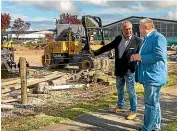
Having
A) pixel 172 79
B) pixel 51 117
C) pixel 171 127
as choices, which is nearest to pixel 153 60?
pixel 171 127

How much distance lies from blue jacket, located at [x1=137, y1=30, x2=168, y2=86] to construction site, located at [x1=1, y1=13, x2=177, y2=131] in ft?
6.59

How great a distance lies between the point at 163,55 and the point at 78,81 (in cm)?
716

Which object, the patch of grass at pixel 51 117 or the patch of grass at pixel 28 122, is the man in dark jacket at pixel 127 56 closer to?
the patch of grass at pixel 51 117

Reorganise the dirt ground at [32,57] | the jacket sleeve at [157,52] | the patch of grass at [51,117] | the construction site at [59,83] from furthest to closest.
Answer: the dirt ground at [32,57] → the construction site at [59,83] → the patch of grass at [51,117] → the jacket sleeve at [157,52]

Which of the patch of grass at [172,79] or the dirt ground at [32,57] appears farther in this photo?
the dirt ground at [32,57]

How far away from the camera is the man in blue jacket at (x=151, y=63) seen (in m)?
5.34

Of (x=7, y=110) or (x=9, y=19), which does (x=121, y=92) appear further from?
(x=9, y=19)

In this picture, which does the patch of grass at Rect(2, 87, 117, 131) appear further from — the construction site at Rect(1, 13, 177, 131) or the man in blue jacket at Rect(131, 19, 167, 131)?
the man in blue jacket at Rect(131, 19, 167, 131)

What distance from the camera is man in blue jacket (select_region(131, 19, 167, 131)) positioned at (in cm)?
534

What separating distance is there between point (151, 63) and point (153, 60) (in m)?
0.09

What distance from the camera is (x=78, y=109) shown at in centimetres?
766

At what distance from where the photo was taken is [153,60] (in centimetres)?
536

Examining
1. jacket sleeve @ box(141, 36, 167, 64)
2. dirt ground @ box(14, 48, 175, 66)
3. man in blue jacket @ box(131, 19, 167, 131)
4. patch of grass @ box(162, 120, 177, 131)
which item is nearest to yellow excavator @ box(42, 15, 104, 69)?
dirt ground @ box(14, 48, 175, 66)

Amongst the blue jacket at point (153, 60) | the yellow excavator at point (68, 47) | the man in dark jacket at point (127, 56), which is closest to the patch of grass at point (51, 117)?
the man in dark jacket at point (127, 56)
